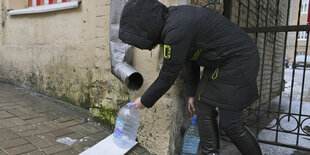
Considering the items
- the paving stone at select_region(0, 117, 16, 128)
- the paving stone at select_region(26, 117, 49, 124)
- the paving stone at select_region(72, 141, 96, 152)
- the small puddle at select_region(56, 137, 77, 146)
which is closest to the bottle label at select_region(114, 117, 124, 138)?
the paving stone at select_region(72, 141, 96, 152)

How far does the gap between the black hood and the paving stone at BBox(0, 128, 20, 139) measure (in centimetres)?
189

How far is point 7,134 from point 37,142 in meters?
0.42

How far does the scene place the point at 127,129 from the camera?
2617 mm

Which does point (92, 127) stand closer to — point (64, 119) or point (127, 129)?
point (64, 119)

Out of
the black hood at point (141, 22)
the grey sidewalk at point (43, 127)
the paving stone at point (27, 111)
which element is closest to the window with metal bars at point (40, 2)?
the grey sidewalk at point (43, 127)

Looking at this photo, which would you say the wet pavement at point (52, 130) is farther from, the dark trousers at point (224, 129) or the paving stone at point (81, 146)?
the dark trousers at point (224, 129)

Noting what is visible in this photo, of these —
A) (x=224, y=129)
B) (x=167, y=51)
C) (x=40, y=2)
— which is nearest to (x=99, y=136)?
(x=224, y=129)

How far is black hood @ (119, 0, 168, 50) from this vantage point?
1.64 metres

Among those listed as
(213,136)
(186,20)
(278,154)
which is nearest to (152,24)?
(186,20)

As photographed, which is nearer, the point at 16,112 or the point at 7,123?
the point at 7,123

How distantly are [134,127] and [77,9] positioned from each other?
2.17m

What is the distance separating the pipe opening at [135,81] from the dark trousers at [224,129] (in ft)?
2.57

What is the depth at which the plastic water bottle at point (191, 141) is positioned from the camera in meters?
2.56

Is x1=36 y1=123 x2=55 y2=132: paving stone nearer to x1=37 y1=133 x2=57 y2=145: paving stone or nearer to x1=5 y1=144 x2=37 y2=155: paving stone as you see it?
x1=37 y1=133 x2=57 y2=145: paving stone
